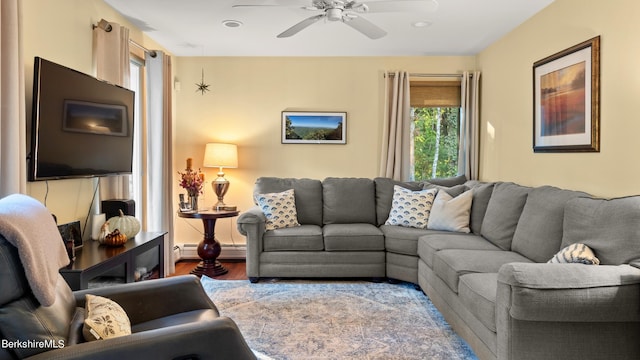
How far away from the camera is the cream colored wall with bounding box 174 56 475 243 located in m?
5.02

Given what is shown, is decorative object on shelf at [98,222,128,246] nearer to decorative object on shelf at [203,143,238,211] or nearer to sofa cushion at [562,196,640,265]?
decorative object on shelf at [203,143,238,211]

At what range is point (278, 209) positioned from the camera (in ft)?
13.9

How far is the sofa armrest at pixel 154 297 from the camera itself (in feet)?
6.27

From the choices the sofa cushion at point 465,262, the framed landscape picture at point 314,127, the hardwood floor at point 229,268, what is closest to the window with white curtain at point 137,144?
the hardwood floor at point 229,268

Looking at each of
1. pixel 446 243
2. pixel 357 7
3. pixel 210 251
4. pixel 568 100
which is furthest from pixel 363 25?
pixel 210 251

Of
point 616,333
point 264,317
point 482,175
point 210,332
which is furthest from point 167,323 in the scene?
point 482,175

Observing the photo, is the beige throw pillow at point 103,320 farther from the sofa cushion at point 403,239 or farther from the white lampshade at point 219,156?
the white lampshade at point 219,156

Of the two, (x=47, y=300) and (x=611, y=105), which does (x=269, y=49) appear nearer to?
(x=611, y=105)

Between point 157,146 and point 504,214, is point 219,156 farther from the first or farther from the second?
point 504,214

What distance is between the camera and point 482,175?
4.82m

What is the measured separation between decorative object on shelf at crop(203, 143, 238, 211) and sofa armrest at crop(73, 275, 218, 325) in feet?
8.37

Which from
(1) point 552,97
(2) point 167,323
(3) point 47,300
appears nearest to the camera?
(3) point 47,300

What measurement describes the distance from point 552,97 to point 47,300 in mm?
3585

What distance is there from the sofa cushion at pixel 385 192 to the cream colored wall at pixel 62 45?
2808 millimetres
